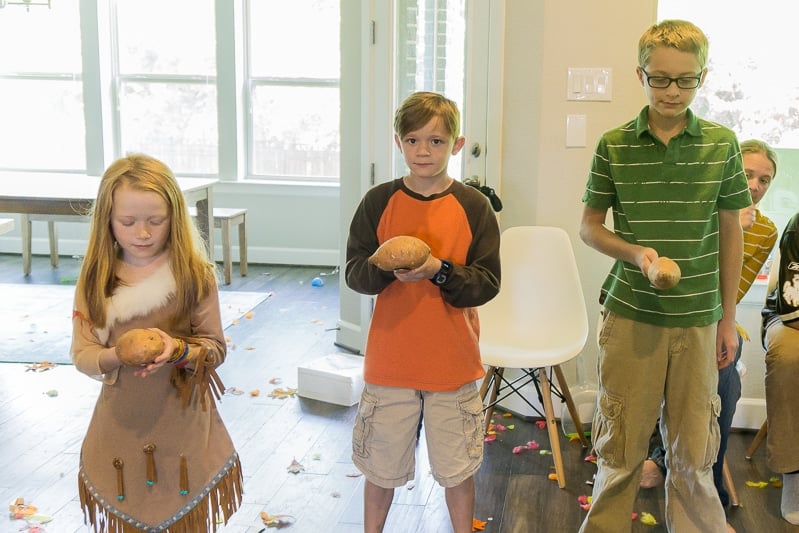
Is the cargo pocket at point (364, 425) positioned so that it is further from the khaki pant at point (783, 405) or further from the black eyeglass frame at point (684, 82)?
the khaki pant at point (783, 405)

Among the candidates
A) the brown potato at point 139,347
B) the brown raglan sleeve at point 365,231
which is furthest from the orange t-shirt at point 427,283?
the brown potato at point 139,347

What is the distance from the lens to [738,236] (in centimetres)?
214

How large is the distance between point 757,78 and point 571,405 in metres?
1.40

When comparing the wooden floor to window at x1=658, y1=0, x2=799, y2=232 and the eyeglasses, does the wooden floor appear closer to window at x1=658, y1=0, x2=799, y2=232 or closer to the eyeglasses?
window at x1=658, y1=0, x2=799, y2=232

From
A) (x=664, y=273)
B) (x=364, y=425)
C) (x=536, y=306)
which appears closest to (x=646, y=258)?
(x=664, y=273)

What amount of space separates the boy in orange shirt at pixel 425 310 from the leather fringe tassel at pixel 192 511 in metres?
0.39

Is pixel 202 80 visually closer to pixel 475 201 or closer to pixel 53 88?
pixel 53 88

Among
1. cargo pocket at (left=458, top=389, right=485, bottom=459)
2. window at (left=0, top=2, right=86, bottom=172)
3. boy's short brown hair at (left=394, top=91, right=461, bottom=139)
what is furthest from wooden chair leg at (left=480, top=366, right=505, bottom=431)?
window at (left=0, top=2, right=86, bottom=172)

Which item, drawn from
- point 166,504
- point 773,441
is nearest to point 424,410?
point 166,504

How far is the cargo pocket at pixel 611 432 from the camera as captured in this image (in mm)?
2227

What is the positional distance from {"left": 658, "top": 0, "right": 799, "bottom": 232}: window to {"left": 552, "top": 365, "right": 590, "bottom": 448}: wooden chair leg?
1083 mm

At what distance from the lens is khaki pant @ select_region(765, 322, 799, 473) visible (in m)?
2.73

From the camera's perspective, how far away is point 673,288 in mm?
2104

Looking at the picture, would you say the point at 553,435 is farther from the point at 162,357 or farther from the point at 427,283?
the point at 162,357
